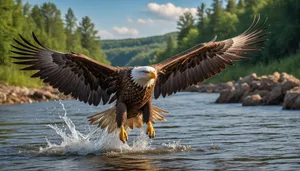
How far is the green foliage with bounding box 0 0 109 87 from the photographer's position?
47.8 metres

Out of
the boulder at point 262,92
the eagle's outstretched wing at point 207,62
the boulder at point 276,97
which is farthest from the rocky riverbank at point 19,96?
the eagle's outstretched wing at point 207,62

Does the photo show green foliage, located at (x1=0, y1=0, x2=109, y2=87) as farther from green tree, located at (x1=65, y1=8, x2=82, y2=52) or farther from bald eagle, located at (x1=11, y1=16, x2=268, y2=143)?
bald eagle, located at (x1=11, y1=16, x2=268, y2=143)

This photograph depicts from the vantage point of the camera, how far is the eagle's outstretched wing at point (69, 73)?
1007 centimetres

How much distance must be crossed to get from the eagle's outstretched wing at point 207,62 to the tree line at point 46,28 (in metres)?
32.5

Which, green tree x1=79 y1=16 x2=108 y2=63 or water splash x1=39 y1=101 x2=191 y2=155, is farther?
green tree x1=79 y1=16 x2=108 y2=63

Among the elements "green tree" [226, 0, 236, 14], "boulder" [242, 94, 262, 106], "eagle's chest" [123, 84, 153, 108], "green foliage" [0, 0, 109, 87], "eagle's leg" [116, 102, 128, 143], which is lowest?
"boulder" [242, 94, 262, 106]

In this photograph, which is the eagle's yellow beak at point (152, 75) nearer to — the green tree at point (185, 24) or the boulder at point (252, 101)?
the boulder at point (252, 101)

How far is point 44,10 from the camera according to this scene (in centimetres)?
9656

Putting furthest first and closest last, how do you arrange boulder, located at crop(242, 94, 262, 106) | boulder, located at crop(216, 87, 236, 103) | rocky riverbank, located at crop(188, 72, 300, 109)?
Answer: boulder, located at crop(216, 87, 236, 103), boulder, located at crop(242, 94, 262, 106), rocky riverbank, located at crop(188, 72, 300, 109)

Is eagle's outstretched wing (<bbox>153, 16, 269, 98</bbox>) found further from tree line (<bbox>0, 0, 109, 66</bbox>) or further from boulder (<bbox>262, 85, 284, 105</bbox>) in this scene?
tree line (<bbox>0, 0, 109, 66</bbox>)

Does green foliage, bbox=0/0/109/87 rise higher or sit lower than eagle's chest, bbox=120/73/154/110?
higher

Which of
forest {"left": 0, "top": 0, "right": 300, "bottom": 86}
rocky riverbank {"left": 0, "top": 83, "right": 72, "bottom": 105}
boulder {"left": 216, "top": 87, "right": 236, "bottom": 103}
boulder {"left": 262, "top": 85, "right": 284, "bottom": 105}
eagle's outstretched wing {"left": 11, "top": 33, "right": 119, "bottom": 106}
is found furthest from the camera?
forest {"left": 0, "top": 0, "right": 300, "bottom": 86}

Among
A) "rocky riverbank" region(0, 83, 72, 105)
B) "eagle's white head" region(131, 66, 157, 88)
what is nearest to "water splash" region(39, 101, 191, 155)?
"eagle's white head" region(131, 66, 157, 88)

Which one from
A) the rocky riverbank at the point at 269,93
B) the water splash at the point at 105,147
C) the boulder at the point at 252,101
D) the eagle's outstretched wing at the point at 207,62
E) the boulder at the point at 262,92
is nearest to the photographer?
the water splash at the point at 105,147
